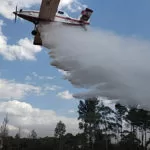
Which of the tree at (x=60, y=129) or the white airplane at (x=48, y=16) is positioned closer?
the white airplane at (x=48, y=16)

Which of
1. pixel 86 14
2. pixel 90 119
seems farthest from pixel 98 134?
pixel 86 14

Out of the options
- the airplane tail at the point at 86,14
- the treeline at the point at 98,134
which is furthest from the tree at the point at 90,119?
the airplane tail at the point at 86,14

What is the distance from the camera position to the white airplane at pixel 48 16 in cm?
3591

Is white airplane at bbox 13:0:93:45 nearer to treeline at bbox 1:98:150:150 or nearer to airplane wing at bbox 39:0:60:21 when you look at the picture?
airplane wing at bbox 39:0:60:21

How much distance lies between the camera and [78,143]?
10281 cm

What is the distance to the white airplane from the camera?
35906 mm

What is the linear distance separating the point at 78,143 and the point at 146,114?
24.5 m

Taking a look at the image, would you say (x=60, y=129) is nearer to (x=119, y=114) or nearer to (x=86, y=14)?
(x=119, y=114)

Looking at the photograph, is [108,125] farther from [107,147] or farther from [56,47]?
[56,47]

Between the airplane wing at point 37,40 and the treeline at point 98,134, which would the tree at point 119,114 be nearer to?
the treeline at point 98,134

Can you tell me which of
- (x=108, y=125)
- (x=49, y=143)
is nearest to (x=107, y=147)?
(x=108, y=125)

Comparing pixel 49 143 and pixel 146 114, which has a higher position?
pixel 146 114

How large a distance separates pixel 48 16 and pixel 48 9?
85 cm

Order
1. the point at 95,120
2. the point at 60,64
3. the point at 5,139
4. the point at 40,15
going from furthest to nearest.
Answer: the point at 95,120
the point at 5,139
the point at 40,15
the point at 60,64
